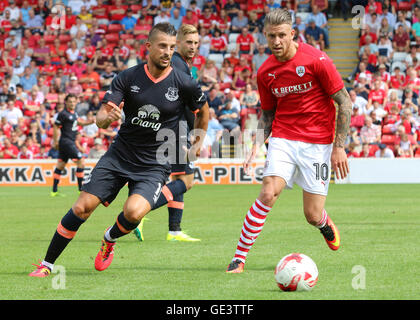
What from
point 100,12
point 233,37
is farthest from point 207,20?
point 100,12

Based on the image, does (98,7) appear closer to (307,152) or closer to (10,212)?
(10,212)

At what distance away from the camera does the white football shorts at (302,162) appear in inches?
279

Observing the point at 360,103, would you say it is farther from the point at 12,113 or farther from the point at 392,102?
the point at 12,113

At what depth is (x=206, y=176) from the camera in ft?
73.4

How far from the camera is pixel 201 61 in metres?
26.0

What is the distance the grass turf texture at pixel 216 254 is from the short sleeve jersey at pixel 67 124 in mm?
3649

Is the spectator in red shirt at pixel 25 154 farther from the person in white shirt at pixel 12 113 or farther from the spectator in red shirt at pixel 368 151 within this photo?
the spectator in red shirt at pixel 368 151

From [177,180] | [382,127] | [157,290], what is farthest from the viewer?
[382,127]

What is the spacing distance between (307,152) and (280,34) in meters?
1.18

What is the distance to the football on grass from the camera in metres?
5.88

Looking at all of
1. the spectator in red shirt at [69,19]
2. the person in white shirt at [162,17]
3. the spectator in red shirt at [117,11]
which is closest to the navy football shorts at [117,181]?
the person in white shirt at [162,17]

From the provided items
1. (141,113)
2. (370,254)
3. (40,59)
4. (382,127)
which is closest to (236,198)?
(382,127)

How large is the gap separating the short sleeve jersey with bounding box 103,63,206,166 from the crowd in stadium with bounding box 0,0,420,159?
15.0 meters

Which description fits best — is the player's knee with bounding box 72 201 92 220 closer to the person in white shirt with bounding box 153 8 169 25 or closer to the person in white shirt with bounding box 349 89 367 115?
the person in white shirt with bounding box 349 89 367 115
